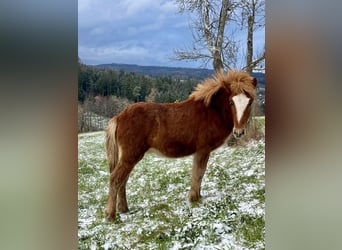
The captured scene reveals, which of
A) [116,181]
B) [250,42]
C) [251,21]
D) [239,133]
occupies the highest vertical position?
[251,21]

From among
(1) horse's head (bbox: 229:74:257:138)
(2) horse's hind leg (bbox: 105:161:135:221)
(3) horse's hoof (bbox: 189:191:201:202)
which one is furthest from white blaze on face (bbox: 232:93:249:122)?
(2) horse's hind leg (bbox: 105:161:135:221)

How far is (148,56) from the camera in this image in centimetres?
185

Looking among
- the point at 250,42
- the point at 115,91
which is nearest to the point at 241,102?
the point at 250,42

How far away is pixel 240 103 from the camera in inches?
71.8

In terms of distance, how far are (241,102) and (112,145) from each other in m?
0.71

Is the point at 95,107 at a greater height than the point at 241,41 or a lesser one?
lesser

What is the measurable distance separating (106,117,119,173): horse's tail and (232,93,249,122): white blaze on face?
0.64m

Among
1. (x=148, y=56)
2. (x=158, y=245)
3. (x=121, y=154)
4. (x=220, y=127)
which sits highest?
(x=148, y=56)

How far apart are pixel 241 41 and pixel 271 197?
812 millimetres

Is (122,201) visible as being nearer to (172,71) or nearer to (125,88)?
(125,88)
